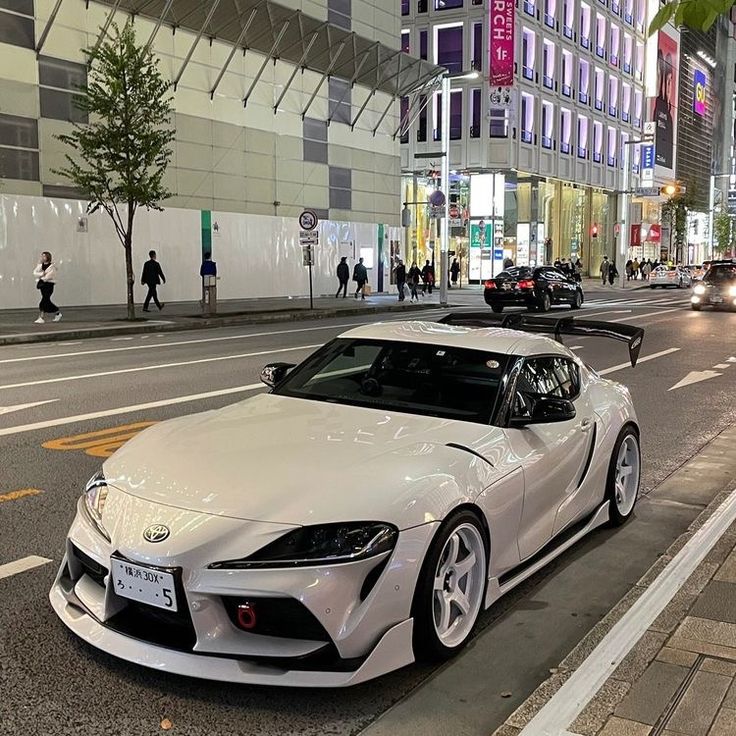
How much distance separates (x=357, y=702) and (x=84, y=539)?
4.44 feet

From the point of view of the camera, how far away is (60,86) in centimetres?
2581

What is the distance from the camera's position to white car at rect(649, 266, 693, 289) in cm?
5412

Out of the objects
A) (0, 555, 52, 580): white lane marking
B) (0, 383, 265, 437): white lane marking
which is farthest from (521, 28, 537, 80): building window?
(0, 555, 52, 580): white lane marking

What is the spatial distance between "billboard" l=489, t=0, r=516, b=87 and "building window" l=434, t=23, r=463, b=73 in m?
1.96

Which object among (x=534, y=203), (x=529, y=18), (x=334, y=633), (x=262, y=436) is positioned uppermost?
(x=529, y=18)

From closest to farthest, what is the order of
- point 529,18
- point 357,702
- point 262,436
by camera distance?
1. point 357,702
2. point 262,436
3. point 529,18

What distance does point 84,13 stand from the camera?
26375 millimetres

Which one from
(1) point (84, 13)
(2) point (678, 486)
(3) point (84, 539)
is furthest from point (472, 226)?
(3) point (84, 539)

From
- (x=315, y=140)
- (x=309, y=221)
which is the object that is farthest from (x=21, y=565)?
(x=315, y=140)

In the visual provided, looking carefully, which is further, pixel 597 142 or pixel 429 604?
pixel 597 142

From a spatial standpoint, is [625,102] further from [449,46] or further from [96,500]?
[96,500]

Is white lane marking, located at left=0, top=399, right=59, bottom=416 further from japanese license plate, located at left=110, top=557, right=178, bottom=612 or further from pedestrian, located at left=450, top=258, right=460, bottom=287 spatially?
pedestrian, located at left=450, top=258, right=460, bottom=287

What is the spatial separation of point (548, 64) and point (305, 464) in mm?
55778

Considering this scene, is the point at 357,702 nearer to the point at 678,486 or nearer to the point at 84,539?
the point at 84,539
